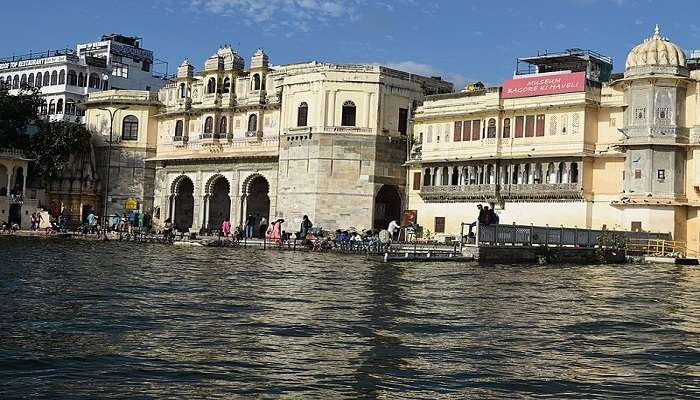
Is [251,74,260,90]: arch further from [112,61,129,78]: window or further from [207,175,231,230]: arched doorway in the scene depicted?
[112,61,129,78]: window

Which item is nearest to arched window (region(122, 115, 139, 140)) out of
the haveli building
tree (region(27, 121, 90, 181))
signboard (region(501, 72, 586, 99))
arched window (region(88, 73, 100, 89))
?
the haveli building

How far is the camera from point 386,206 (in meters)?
57.2

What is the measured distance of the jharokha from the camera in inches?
1737

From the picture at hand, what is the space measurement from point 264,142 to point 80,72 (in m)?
23.3

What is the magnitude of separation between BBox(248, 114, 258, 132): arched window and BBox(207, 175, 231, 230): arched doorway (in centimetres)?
483

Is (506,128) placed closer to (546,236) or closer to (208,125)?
(546,236)

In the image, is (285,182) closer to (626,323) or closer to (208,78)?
(208,78)

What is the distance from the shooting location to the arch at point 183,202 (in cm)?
6538

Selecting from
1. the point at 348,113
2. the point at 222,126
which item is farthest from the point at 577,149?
the point at 222,126

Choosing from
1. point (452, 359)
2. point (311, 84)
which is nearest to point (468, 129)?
point (311, 84)

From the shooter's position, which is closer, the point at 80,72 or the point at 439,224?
the point at 439,224

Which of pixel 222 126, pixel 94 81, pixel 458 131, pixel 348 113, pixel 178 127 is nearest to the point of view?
pixel 458 131

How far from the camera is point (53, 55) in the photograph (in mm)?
76312

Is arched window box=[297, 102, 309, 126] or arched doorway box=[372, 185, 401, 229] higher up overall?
arched window box=[297, 102, 309, 126]
